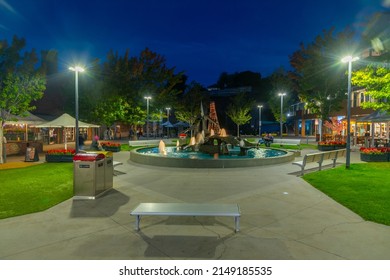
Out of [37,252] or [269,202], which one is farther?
[269,202]

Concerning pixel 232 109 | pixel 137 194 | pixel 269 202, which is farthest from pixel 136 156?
pixel 232 109

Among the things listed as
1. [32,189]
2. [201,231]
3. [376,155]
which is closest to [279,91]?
[376,155]

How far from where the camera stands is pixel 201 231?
19.4ft

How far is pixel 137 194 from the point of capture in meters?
9.19

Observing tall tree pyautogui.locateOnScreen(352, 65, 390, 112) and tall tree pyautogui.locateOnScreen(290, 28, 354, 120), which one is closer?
tall tree pyautogui.locateOnScreen(352, 65, 390, 112)

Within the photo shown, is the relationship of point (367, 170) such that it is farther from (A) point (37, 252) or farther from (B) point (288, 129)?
(B) point (288, 129)

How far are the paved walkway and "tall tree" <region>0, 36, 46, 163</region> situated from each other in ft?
37.1

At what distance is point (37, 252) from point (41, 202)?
3.75 m

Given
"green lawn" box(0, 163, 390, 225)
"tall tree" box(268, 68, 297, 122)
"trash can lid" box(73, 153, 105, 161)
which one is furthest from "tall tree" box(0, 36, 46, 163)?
"tall tree" box(268, 68, 297, 122)

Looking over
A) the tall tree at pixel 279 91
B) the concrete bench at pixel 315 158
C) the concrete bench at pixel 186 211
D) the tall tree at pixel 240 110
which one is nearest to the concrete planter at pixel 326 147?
the concrete bench at pixel 315 158

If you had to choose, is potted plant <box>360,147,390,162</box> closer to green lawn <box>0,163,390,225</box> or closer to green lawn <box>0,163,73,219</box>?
green lawn <box>0,163,390,225</box>

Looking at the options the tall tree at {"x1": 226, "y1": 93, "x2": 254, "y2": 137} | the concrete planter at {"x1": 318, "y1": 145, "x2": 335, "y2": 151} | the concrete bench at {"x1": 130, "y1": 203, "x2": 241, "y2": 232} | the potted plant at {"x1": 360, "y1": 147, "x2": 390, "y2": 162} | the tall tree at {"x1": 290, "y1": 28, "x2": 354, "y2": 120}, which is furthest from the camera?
the tall tree at {"x1": 226, "y1": 93, "x2": 254, "y2": 137}

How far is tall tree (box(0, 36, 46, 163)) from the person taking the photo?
54.0 feet

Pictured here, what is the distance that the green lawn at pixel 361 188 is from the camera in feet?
23.9
